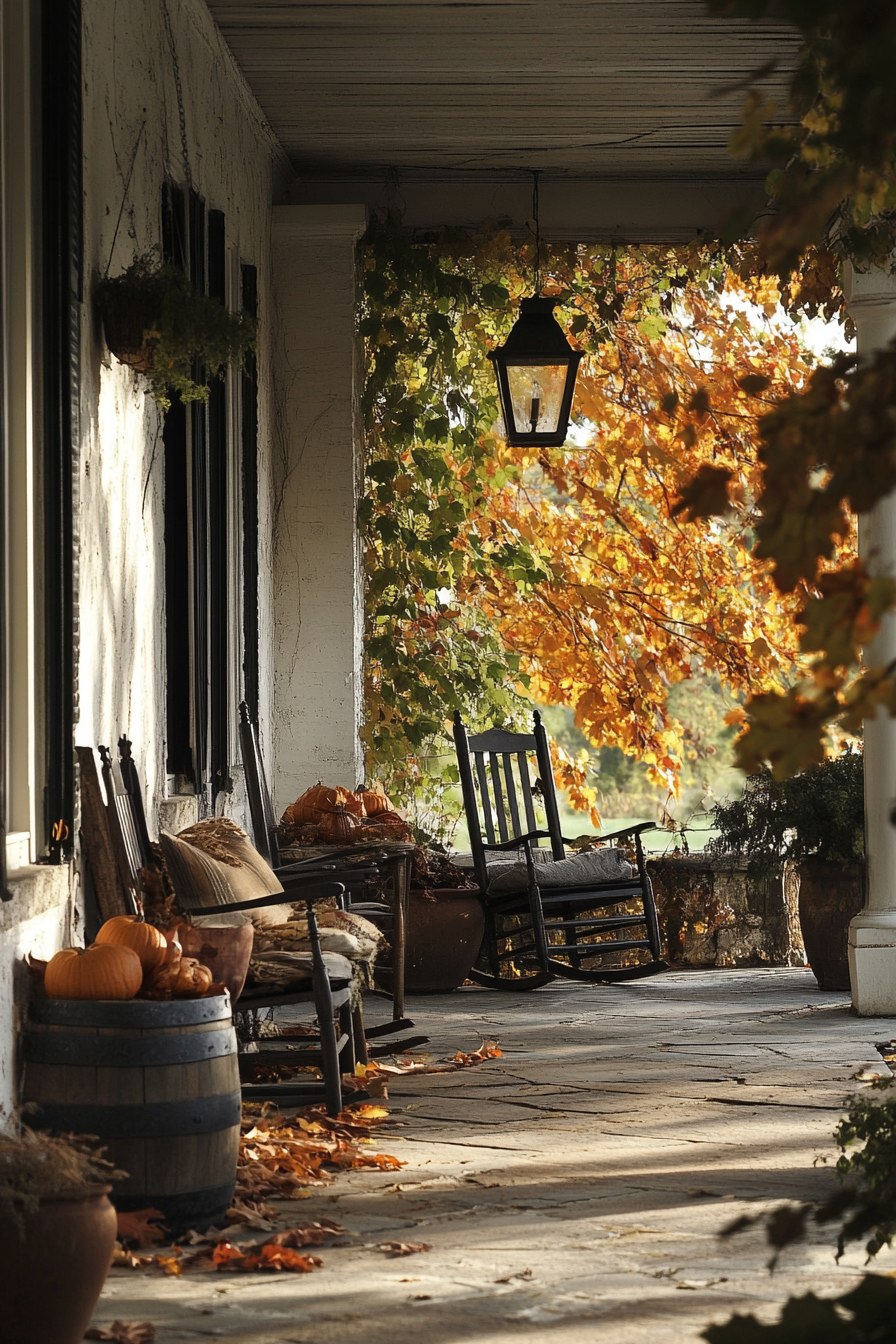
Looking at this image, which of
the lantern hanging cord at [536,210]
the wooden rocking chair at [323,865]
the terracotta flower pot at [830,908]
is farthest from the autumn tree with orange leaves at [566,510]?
the wooden rocking chair at [323,865]

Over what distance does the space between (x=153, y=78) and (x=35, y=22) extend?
1079 millimetres

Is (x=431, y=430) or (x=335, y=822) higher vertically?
(x=431, y=430)

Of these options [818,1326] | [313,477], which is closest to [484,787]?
[313,477]

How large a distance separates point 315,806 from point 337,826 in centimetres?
15

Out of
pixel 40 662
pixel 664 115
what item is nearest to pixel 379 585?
pixel 664 115

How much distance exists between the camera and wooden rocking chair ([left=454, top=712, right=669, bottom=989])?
6086 mm

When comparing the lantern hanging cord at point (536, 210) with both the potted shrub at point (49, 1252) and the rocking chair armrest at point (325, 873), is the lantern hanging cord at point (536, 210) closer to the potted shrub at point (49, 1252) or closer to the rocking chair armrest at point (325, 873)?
the rocking chair armrest at point (325, 873)

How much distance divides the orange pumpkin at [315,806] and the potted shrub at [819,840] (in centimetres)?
150

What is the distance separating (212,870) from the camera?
12.4 ft

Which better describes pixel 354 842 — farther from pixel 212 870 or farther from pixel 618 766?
pixel 618 766

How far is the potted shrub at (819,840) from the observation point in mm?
5867

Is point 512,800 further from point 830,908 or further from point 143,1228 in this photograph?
point 143,1228

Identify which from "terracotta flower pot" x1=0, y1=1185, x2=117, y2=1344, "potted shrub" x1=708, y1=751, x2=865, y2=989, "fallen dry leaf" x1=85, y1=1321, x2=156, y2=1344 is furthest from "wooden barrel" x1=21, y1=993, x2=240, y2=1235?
"potted shrub" x1=708, y1=751, x2=865, y2=989

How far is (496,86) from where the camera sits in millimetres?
5684
